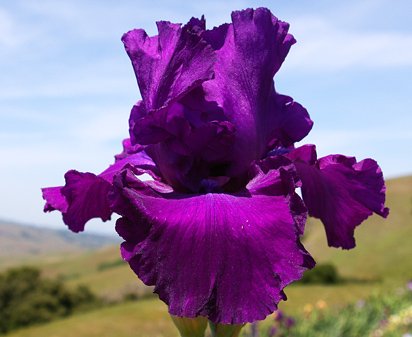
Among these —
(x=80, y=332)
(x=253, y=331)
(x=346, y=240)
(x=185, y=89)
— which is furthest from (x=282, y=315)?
(x=80, y=332)

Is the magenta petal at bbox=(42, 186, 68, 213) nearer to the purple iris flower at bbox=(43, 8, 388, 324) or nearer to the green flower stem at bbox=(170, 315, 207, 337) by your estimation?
the purple iris flower at bbox=(43, 8, 388, 324)

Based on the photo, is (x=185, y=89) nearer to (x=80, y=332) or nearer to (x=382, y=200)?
(x=382, y=200)

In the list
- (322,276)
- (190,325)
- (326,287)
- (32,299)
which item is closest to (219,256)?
(190,325)

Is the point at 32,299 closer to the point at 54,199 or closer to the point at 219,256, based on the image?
the point at 54,199

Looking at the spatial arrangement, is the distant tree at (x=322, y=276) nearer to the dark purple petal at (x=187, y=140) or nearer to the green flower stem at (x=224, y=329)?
the green flower stem at (x=224, y=329)

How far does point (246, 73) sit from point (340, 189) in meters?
0.40

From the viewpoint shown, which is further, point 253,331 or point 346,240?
point 253,331

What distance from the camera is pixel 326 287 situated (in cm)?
3297

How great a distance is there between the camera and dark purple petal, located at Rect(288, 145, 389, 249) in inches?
60.6

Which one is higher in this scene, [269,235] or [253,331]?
[269,235]

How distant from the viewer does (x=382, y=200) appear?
1.58 metres

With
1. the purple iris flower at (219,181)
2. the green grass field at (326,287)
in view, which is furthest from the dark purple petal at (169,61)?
the green grass field at (326,287)

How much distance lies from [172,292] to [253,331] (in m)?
2.76

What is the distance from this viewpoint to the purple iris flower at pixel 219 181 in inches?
47.4
